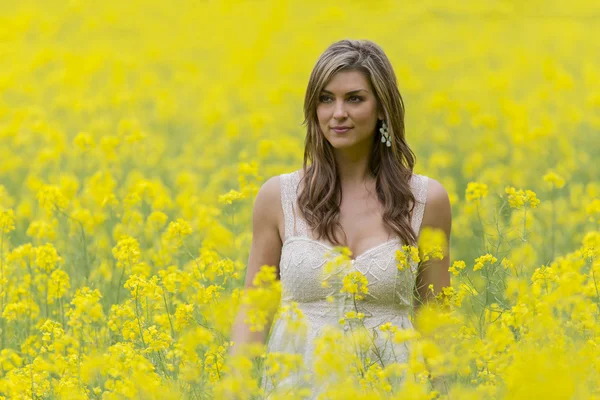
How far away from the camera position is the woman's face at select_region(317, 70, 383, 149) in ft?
11.0

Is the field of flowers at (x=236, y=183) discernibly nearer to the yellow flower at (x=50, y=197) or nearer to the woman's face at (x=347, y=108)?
the yellow flower at (x=50, y=197)

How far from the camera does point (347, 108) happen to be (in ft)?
11.0

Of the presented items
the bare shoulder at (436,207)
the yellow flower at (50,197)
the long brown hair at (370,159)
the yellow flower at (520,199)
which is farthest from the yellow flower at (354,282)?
the yellow flower at (50,197)

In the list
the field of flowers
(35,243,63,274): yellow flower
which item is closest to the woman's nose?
the field of flowers

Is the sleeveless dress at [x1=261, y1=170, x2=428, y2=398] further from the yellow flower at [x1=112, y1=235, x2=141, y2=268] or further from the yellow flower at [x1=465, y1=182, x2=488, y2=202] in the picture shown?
the yellow flower at [x1=465, y1=182, x2=488, y2=202]

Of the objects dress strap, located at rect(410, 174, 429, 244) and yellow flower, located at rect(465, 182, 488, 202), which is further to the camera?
yellow flower, located at rect(465, 182, 488, 202)

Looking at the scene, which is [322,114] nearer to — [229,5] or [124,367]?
[124,367]

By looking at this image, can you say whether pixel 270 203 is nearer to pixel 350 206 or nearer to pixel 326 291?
pixel 350 206

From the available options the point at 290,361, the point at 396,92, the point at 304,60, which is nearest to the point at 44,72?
the point at 304,60

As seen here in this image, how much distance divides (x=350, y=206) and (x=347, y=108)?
0.30m

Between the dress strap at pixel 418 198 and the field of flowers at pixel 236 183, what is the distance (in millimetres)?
213

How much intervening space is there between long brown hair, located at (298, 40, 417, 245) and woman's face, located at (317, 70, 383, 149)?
2cm

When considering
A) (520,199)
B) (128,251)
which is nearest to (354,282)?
(520,199)

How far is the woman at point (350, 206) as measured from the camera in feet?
10.8
